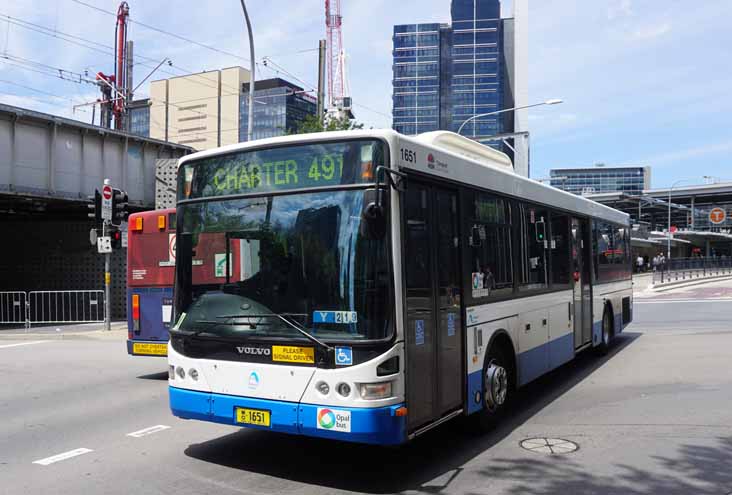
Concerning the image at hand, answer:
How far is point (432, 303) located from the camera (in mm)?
6199

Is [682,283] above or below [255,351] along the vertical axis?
below

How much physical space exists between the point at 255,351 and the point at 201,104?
133m

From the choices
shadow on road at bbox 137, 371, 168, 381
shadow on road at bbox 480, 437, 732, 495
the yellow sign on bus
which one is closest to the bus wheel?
shadow on road at bbox 480, 437, 732, 495

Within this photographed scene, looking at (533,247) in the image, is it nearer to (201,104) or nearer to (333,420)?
(333,420)

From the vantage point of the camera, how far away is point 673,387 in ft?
32.2

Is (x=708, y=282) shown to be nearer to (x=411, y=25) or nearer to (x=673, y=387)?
(x=673, y=387)

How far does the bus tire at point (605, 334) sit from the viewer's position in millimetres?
13070

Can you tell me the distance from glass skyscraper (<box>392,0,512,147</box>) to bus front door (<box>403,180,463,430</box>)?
150m

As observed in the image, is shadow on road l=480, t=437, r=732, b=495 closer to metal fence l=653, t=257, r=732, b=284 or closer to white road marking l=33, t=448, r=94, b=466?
white road marking l=33, t=448, r=94, b=466

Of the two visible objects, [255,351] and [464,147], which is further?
[464,147]

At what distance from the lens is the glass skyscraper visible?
15812 cm

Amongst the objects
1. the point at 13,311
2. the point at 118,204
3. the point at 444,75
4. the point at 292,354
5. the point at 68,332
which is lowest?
the point at 68,332

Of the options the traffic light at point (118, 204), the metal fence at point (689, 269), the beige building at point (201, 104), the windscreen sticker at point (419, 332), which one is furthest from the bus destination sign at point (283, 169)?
the beige building at point (201, 104)

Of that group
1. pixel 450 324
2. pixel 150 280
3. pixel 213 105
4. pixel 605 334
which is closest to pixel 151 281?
pixel 150 280
